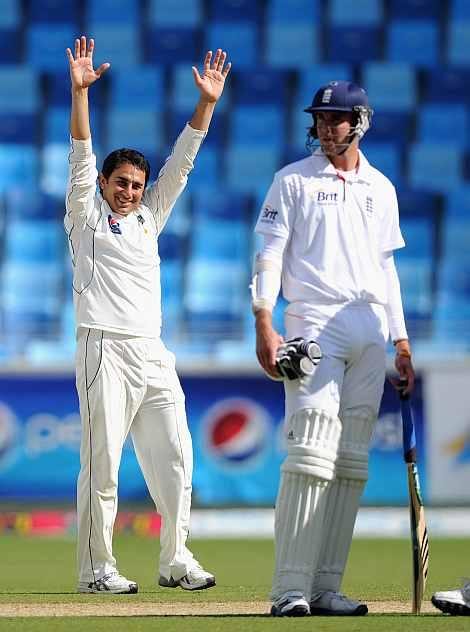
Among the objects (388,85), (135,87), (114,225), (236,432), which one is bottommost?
(236,432)

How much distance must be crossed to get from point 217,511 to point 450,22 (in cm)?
707

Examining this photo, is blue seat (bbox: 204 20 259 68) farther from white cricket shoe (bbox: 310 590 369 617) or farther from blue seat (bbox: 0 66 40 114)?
white cricket shoe (bbox: 310 590 369 617)

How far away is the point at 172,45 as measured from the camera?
15.7 metres

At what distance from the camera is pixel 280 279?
3934mm

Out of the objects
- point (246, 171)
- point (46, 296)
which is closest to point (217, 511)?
point (46, 296)

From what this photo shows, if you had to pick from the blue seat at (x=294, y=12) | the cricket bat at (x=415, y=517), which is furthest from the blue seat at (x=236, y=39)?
the cricket bat at (x=415, y=517)

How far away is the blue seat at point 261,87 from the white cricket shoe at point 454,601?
11592 millimetres

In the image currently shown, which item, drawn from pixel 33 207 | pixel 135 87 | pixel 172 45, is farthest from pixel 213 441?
pixel 172 45

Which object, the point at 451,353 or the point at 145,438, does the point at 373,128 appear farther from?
the point at 145,438

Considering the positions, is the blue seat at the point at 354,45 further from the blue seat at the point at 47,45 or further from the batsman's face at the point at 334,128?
the batsman's face at the point at 334,128

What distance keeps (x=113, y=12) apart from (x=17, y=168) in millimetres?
2579

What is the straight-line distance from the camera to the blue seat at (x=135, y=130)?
14617 mm

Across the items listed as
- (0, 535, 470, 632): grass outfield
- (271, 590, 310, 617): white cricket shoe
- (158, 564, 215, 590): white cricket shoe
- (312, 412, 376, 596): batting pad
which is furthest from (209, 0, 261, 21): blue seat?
(271, 590, 310, 617): white cricket shoe

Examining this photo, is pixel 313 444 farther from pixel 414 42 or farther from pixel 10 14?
pixel 10 14
